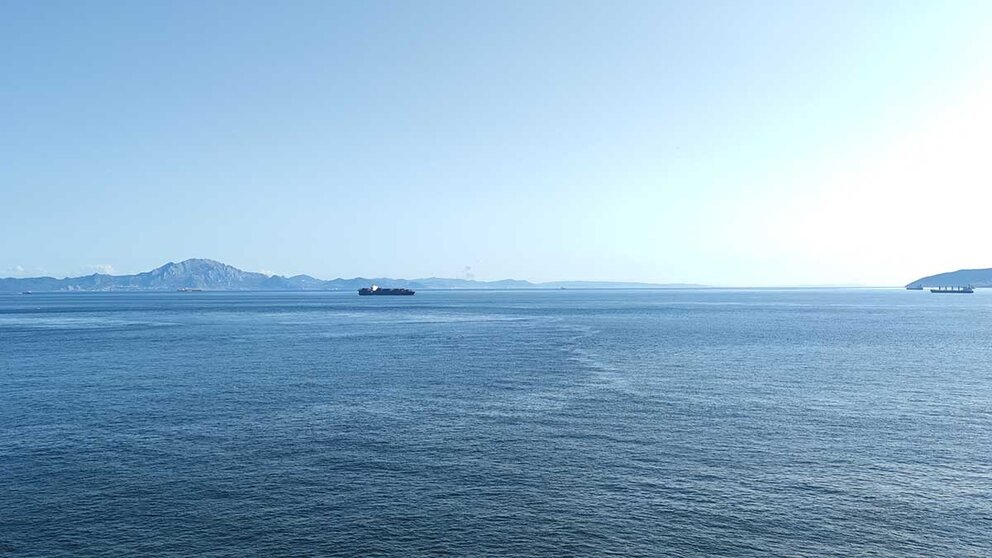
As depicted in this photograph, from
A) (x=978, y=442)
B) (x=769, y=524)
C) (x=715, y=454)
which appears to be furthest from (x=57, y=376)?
(x=978, y=442)

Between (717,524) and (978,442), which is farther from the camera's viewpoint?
(978,442)

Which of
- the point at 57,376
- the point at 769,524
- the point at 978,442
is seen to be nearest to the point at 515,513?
the point at 769,524

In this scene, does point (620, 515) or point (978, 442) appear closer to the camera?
point (620, 515)

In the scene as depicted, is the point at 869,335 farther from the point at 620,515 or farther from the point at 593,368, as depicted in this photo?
the point at 620,515

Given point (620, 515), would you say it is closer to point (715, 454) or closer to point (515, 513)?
point (515, 513)

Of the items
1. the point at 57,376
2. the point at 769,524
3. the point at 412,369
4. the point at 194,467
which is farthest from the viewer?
the point at 412,369

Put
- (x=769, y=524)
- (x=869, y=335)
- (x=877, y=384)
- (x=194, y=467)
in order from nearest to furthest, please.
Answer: (x=769, y=524) < (x=194, y=467) < (x=877, y=384) < (x=869, y=335)
